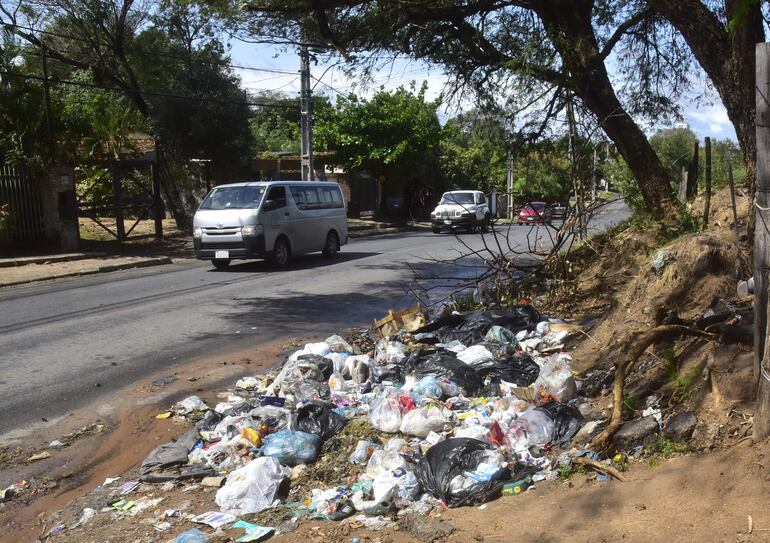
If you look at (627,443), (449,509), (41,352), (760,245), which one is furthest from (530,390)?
(41,352)

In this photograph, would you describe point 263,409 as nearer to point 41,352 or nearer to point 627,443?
point 627,443

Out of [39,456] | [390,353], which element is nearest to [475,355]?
[390,353]

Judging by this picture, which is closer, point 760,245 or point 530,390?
point 760,245

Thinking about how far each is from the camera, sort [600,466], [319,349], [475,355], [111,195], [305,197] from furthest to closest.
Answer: [111,195]
[305,197]
[319,349]
[475,355]
[600,466]

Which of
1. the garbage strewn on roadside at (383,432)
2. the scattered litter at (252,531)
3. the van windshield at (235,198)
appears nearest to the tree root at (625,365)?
the garbage strewn on roadside at (383,432)

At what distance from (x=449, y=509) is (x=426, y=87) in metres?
31.8

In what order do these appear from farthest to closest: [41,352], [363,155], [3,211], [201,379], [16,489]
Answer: [363,155] < [3,211] < [41,352] < [201,379] < [16,489]

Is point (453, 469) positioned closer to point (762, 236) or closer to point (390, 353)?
point (762, 236)

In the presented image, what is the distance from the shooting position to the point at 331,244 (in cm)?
1872

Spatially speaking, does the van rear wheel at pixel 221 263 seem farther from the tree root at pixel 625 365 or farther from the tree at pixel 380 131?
the tree at pixel 380 131

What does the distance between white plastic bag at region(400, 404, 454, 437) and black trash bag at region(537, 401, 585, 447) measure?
0.69m

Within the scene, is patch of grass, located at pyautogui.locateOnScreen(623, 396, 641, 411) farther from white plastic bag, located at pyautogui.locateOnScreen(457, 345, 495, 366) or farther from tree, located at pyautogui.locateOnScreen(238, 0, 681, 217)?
tree, located at pyautogui.locateOnScreen(238, 0, 681, 217)

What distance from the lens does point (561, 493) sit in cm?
389

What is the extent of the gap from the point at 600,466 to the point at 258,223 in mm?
12575
